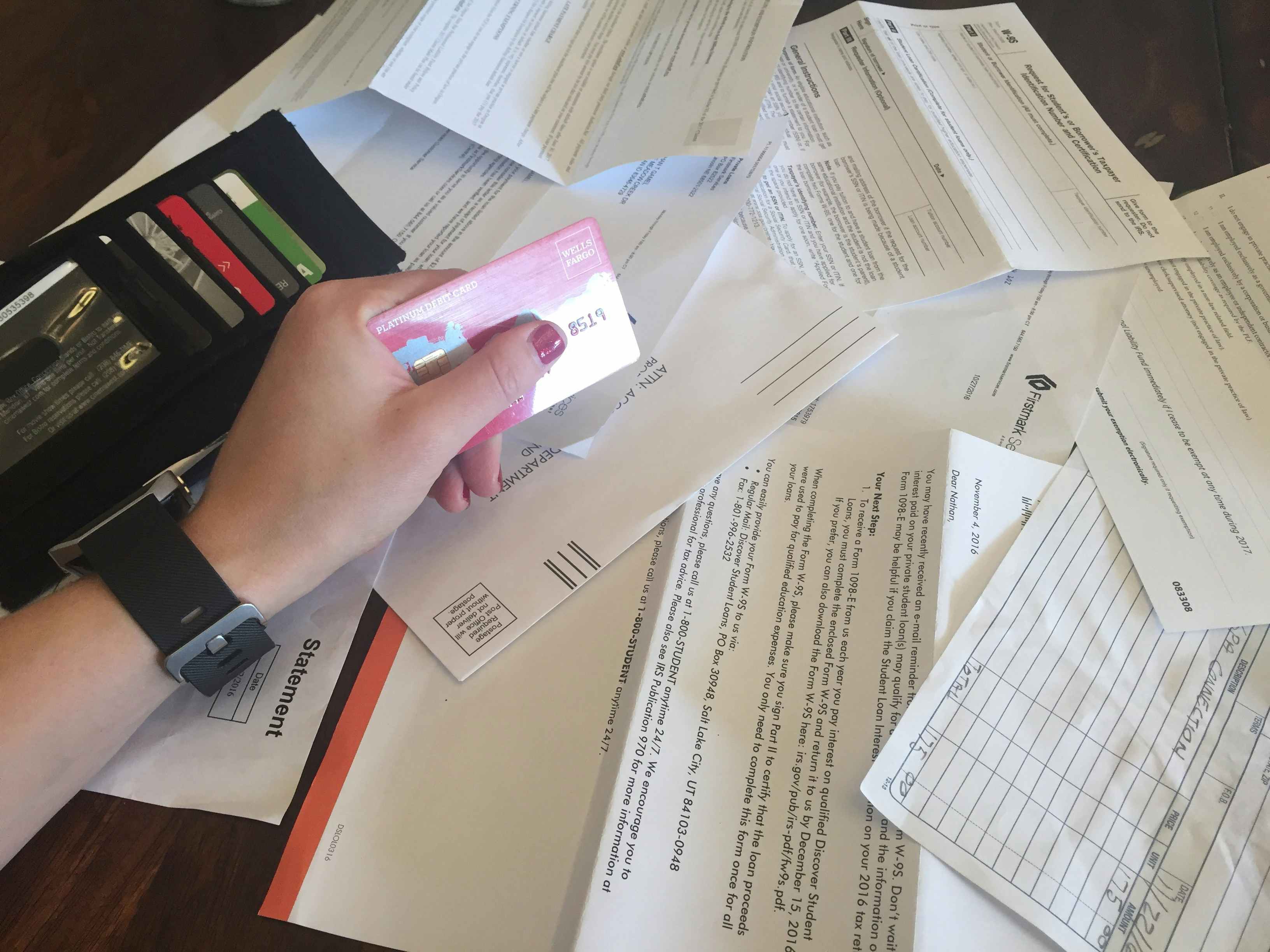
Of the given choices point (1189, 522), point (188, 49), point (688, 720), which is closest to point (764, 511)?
point (688, 720)

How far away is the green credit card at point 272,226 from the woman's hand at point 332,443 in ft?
0.35

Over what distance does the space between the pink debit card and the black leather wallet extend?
135 mm

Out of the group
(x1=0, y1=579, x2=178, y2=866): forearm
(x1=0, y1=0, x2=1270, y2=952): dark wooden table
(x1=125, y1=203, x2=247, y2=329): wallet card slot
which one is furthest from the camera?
(x1=0, y1=0, x2=1270, y2=952): dark wooden table

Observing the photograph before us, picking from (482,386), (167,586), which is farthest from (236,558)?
(482,386)

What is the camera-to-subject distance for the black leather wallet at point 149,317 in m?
0.41

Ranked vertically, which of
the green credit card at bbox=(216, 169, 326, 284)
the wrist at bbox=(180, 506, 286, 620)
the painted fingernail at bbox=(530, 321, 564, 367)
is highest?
the green credit card at bbox=(216, 169, 326, 284)

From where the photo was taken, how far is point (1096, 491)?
17.1 inches

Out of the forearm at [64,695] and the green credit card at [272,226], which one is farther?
the green credit card at [272,226]

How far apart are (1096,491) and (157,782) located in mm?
513

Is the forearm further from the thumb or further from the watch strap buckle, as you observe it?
the thumb

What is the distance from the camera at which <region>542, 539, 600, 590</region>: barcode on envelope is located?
433mm

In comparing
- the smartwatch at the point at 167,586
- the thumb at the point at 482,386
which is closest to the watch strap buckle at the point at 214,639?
the smartwatch at the point at 167,586

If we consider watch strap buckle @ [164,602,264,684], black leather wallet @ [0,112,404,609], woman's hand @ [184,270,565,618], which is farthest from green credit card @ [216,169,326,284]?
watch strap buckle @ [164,602,264,684]

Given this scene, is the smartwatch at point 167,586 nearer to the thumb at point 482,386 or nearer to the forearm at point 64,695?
the forearm at point 64,695
